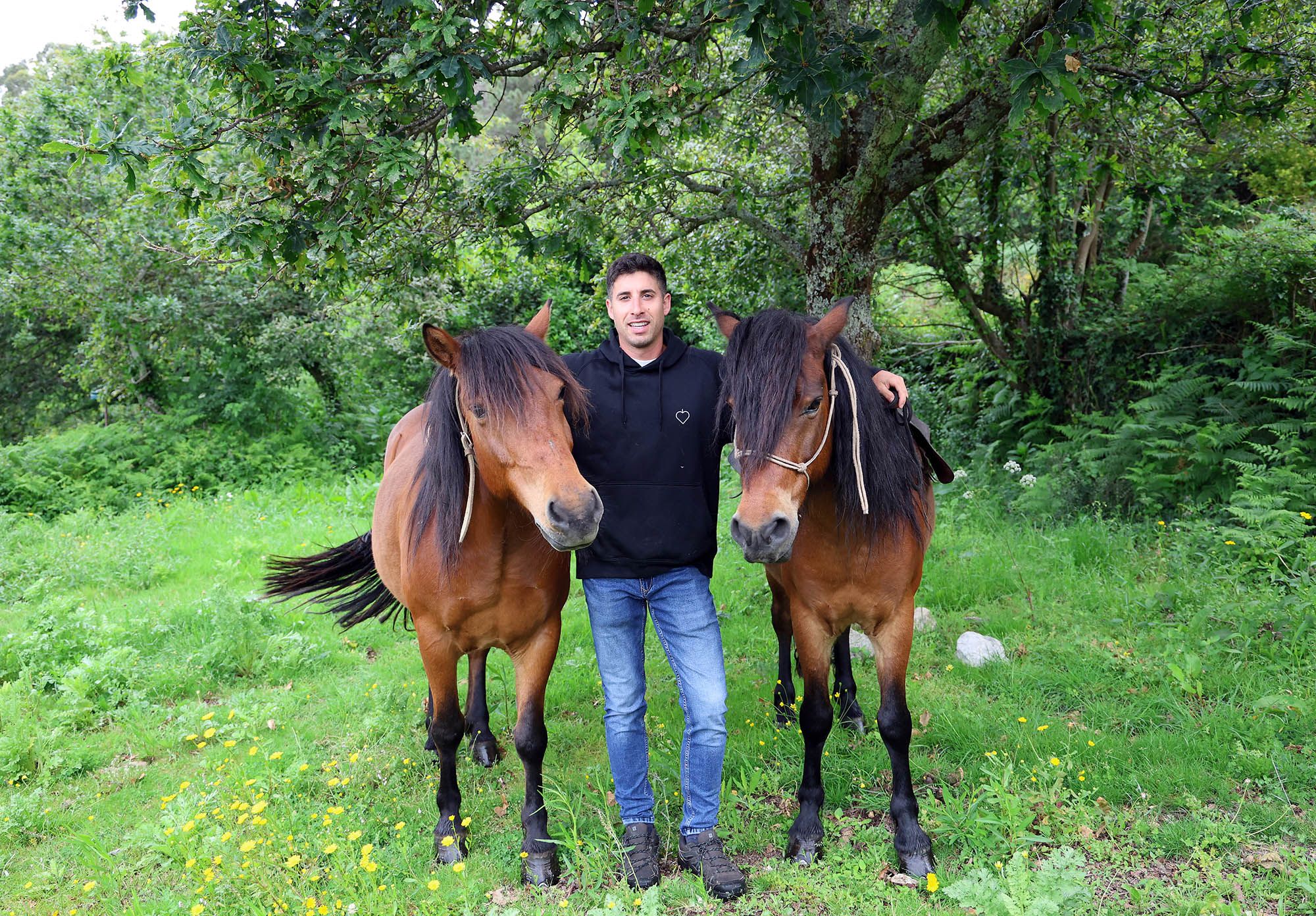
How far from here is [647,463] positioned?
297 cm

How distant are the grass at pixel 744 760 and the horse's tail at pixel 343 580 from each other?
0.50 meters

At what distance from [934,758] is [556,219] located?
4.37 metres

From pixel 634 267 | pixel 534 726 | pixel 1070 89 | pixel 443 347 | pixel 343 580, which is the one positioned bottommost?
pixel 534 726

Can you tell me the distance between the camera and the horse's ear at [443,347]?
281cm

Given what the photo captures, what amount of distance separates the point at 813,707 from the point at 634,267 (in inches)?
76.6

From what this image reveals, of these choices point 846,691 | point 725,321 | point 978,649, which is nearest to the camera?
point 725,321

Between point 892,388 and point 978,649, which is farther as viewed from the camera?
point 978,649

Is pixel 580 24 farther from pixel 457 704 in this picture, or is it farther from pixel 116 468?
pixel 116 468

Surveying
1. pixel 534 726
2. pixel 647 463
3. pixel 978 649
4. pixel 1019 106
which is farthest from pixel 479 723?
pixel 1019 106

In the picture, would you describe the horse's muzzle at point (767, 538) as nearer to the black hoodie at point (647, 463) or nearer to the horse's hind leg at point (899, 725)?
the black hoodie at point (647, 463)

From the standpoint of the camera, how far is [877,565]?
317cm

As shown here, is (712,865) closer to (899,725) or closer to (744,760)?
(744,760)

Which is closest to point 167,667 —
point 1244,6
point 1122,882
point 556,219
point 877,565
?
point 556,219

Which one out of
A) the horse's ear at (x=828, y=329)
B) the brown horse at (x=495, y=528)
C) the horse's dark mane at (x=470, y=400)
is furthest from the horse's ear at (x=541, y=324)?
the horse's ear at (x=828, y=329)
